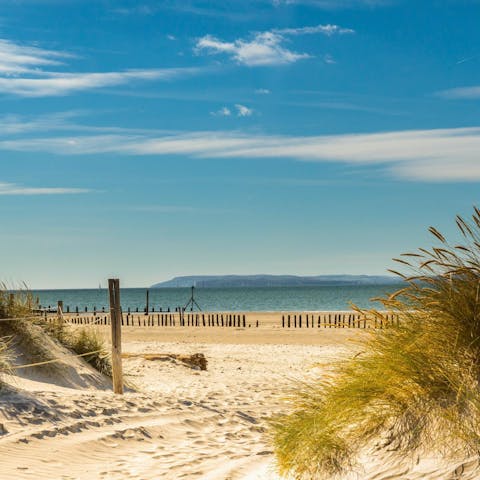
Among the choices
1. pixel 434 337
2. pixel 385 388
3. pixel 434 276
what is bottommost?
pixel 385 388

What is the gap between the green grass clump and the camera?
5.40 m

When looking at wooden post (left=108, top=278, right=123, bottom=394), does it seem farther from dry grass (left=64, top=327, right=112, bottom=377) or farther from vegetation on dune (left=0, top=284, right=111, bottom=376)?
dry grass (left=64, top=327, right=112, bottom=377)

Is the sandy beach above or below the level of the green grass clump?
below

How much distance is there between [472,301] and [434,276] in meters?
0.40

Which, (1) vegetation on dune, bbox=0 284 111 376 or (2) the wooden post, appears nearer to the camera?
(2) the wooden post

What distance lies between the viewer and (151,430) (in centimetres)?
927

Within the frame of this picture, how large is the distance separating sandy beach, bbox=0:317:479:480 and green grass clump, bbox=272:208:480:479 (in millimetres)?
250

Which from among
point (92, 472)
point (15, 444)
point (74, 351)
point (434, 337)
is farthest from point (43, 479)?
point (74, 351)

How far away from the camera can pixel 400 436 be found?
5.49 m

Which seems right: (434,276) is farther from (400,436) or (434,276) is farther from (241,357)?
(241,357)

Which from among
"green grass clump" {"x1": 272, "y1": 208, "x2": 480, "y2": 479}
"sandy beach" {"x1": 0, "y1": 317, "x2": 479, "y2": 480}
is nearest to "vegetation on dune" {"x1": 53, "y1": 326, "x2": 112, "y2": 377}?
"sandy beach" {"x1": 0, "y1": 317, "x2": 479, "y2": 480}

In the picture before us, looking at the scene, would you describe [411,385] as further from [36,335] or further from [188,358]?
[188,358]

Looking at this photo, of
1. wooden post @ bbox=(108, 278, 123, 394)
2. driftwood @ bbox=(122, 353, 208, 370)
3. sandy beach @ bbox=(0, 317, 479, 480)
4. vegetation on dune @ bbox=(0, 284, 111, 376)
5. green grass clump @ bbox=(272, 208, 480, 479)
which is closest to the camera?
green grass clump @ bbox=(272, 208, 480, 479)

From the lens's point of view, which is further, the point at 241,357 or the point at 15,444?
the point at 241,357
